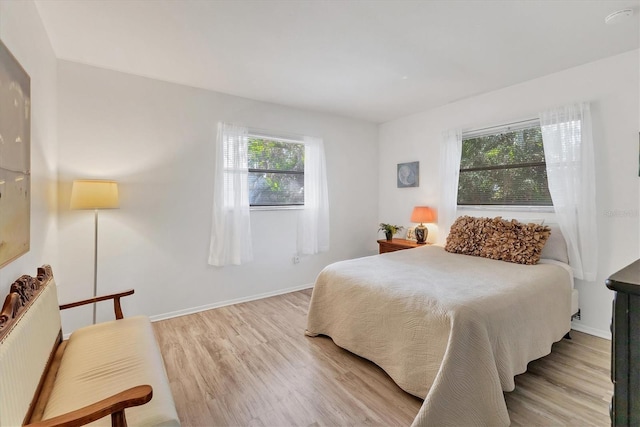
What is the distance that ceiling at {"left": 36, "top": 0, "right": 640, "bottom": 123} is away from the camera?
1.89 meters

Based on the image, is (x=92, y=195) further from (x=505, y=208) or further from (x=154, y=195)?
(x=505, y=208)

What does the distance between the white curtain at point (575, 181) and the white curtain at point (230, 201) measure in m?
3.21

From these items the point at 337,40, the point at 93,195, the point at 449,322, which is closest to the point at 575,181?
the point at 449,322

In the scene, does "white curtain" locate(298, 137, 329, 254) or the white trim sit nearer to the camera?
the white trim

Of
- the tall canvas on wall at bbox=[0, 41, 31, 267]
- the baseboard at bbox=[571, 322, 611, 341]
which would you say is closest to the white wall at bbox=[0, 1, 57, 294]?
the tall canvas on wall at bbox=[0, 41, 31, 267]

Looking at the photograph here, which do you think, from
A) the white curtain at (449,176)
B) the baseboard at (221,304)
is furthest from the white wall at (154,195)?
the white curtain at (449,176)

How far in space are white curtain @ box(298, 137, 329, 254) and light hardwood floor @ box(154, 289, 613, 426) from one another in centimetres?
140

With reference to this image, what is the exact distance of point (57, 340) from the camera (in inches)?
65.8

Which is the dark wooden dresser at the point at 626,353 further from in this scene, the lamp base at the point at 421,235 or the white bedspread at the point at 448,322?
the lamp base at the point at 421,235

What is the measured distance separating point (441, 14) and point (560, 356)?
107 inches

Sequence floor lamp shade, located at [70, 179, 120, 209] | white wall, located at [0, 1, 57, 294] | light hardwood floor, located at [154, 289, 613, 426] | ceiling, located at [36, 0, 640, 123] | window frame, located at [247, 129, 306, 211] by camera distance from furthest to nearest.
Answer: window frame, located at [247, 129, 306, 211]
floor lamp shade, located at [70, 179, 120, 209]
ceiling, located at [36, 0, 640, 123]
light hardwood floor, located at [154, 289, 613, 426]
white wall, located at [0, 1, 57, 294]

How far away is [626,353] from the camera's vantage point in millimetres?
774

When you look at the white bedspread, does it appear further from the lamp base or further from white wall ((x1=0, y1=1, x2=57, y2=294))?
white wall ((x1=0, y1=1, x2=57, y2=294))

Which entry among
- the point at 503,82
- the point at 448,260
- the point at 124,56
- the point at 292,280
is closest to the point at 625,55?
the point at 503,82
